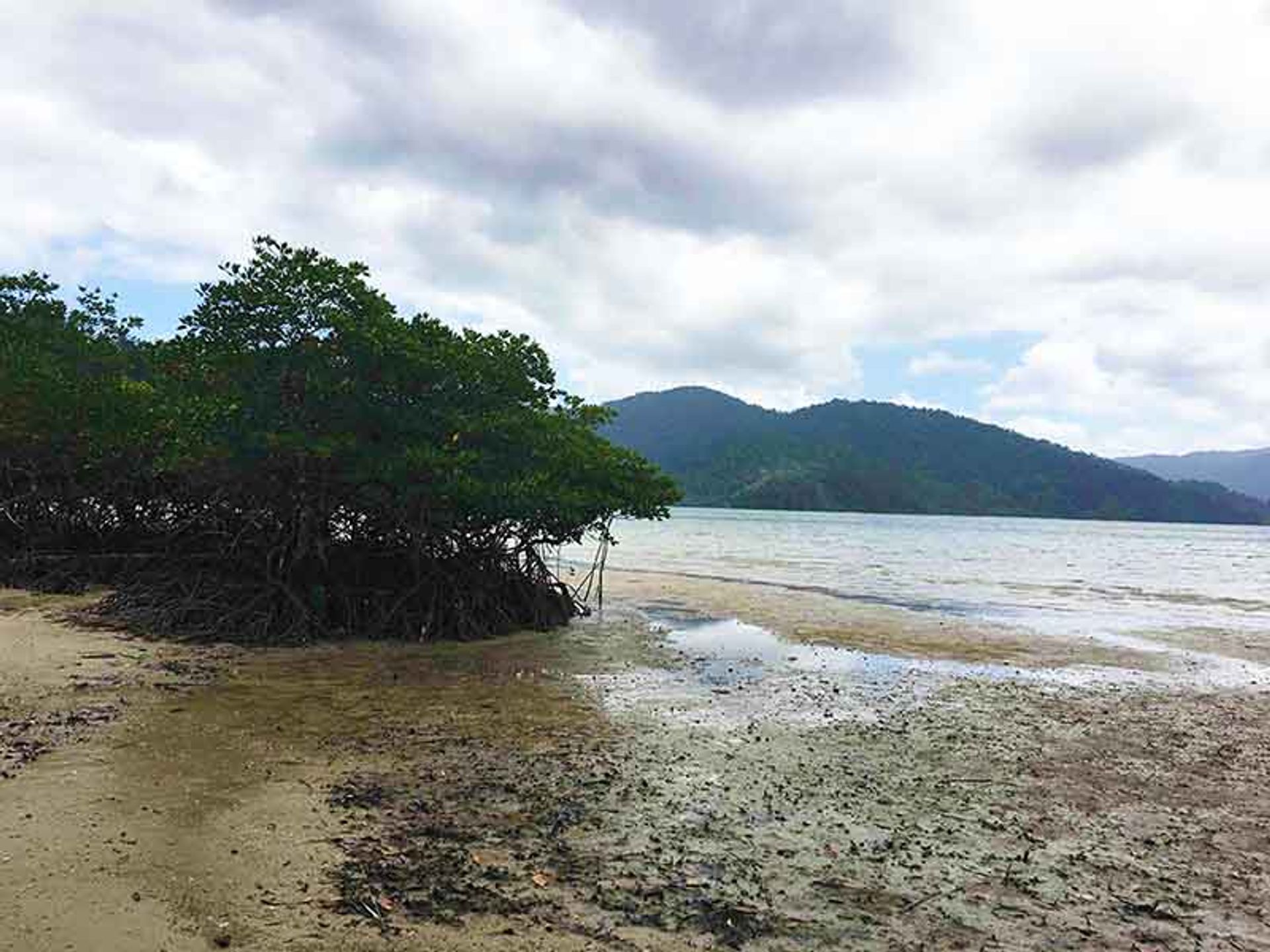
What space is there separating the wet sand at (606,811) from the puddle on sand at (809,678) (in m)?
0.10

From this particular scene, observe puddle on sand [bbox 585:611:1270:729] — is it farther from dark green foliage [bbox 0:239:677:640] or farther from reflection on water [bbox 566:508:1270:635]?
reflection on water [bbox 566:508:1270:635]

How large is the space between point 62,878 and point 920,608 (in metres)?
21.9

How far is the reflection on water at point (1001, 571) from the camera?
24.2 metres

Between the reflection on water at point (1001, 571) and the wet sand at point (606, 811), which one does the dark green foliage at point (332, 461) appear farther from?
the reflection on water at point (1001, 571)

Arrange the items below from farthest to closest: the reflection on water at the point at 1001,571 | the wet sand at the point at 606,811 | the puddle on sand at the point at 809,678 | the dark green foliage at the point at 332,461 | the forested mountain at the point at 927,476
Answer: the forested mountain at the point at 927,476, the reflection on water at the point at 1001,571, the dark green foliage at the point at 332,461, the puddle on sand at the point at 809,678, the wet sand at the point at 606,811

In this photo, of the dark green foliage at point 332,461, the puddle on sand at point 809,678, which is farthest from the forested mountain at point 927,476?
the puddle on sand at point 809,678

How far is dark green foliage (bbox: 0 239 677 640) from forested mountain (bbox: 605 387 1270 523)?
13826 cm

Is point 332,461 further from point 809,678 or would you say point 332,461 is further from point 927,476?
point 927,476

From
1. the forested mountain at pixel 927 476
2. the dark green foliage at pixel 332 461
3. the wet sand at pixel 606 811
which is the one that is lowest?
the wet sand at pixel 606 811

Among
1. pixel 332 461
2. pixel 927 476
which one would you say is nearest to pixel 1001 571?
pixel 332 461

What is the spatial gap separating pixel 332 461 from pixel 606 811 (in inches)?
370

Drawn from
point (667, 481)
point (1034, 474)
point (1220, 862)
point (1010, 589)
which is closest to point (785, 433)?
point (1034, 474)

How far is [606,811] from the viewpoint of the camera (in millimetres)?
6512

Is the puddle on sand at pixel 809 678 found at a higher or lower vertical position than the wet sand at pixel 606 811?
lower
